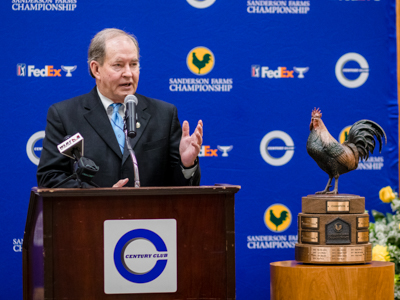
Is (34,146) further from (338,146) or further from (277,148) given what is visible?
(338,146)

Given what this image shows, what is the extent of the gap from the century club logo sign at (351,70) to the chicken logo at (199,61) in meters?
0.98

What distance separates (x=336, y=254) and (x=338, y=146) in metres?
0.53

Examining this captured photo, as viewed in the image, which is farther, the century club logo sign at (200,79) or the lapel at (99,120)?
the century club logo sign at (200,79)

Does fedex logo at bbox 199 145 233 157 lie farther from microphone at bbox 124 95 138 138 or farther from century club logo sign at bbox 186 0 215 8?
microphone at bbox 124 95 138 138

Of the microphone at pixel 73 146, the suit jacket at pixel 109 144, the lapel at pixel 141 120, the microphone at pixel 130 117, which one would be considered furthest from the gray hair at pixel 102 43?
the microphone at pixel 73 146

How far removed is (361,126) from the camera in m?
2.54

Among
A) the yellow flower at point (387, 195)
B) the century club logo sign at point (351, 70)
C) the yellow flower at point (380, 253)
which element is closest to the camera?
the yellow flower at point (380, 253)

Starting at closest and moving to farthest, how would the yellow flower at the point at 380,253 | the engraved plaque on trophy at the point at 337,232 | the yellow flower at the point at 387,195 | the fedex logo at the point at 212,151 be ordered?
the engraved plaque on trophy at the point at 337,232, the yellow flower at the point at 380,253, the yellow flower at the point at 387,195, the fedex logo at the point at 212,151

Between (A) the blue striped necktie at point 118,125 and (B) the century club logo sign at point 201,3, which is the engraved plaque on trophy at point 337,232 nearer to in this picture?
(A) the blue striped necktie at point 118,125

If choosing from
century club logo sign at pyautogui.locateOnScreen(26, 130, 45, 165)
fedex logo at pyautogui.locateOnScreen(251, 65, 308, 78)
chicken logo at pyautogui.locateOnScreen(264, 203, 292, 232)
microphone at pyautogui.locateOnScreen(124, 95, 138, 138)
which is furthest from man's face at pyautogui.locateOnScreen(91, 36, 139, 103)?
chicken logo at pyautogui.locateOnScreen(264, 203, 292, 232)

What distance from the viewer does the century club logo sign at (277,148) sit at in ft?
12.2

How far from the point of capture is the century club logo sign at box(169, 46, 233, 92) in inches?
144

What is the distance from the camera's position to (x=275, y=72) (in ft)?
12.2

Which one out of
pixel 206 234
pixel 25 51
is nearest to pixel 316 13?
pixel 25 51
